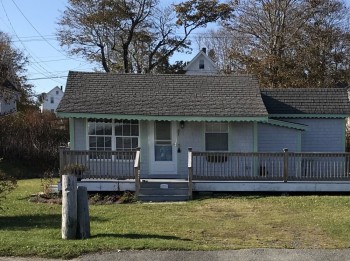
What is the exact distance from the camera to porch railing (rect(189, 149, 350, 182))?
16.6 meters

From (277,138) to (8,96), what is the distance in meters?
24.7

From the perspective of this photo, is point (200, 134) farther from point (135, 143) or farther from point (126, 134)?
point (126, 134)

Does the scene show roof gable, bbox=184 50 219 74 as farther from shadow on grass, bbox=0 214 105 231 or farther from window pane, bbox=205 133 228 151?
shadow on grass, bbox=0 214 105 231

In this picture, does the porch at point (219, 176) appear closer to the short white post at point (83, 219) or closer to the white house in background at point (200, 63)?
the short white post at point (83, 219)

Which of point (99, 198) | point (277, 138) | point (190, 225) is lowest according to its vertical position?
point (190, 225)

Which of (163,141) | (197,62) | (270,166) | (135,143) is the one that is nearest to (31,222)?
(135,143)

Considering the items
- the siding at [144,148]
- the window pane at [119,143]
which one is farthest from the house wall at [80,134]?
the siding at [144,148]

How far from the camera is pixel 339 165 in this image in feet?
55.3

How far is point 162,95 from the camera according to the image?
1941 cm

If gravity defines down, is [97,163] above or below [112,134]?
below

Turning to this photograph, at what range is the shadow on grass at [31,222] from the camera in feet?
36.7

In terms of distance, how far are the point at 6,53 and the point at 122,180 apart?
27802 mm

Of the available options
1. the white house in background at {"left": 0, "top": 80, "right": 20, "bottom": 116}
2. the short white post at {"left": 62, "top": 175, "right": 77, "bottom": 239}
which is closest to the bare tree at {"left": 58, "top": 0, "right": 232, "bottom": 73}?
the white house in background at {"left": 0, "top": 80, "right": 20, "bottom": 116}

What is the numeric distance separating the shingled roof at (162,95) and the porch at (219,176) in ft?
6.45
